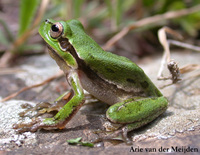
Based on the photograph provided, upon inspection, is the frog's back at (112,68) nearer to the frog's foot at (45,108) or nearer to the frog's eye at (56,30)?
the frog's eye at (56,30)

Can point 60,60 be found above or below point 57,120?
above

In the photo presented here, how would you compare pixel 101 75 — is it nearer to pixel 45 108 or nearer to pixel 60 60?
pixel 60 60

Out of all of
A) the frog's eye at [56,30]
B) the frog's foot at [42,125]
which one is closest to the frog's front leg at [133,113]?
the frog's foot at [42,125]

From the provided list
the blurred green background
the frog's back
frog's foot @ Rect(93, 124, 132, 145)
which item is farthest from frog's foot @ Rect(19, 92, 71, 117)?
the blurred green background

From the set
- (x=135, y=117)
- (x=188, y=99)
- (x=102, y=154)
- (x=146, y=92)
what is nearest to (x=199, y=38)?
(x=188, y=99)

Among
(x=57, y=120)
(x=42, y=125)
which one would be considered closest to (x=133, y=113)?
(x=57, y=120)

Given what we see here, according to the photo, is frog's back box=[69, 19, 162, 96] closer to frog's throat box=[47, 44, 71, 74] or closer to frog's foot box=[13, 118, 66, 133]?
frog's throat box=[47, 44, 71, 74]
